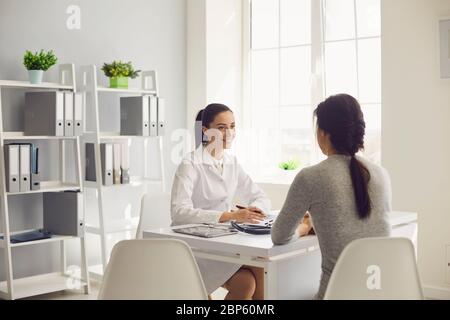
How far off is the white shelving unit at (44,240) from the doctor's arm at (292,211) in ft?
7.22

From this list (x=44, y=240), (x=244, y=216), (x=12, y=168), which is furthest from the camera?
(x=44, y=240)

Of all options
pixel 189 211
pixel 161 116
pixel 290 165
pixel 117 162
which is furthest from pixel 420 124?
pixel 117 162

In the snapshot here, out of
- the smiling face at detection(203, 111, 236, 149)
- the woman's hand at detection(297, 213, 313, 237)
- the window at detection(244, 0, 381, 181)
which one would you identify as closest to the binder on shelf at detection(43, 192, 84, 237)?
the smiling face at detection(203, 111, 236, 149)

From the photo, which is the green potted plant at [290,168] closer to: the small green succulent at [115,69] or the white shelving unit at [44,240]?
the small green succulent at [115,69]

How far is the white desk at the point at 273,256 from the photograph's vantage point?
2234mm

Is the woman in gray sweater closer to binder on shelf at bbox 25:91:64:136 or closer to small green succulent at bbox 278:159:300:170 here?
binder on shelf at bbox 25:91:64:136

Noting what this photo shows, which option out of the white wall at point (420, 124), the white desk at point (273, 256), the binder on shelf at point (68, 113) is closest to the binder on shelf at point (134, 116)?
the binder on shelf at point (68, 113)

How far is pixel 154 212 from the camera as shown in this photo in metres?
3.39

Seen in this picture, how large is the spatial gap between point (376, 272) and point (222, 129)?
4.70 feet

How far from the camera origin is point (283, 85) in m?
5.25

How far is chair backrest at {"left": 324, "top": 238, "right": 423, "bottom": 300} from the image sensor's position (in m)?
1.88

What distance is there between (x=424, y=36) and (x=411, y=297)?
8.69ft

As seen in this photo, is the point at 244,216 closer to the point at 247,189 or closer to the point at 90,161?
the point at 247,189

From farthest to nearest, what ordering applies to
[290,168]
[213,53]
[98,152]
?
1. [213,53]
2. [290,168]
3. [98,152]
